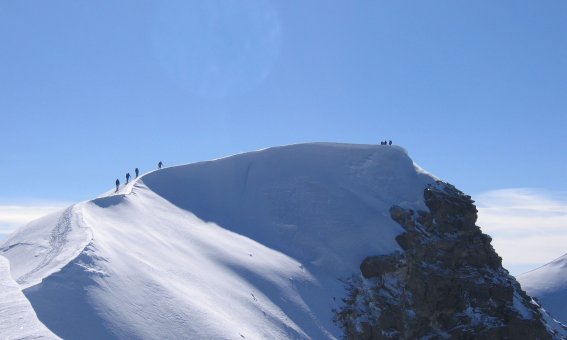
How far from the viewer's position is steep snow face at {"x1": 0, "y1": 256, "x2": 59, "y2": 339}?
14781 mm

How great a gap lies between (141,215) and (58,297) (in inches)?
596

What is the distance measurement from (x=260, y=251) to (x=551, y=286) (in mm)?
64042

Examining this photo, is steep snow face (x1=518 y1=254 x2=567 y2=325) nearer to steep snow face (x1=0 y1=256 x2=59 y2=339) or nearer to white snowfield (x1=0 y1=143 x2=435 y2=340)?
white snowfield (x1=0 y1=143 x2=435 y2=340)

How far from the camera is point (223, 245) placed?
33.0 metres

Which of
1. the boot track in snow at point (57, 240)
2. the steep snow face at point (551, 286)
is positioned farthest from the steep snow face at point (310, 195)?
the steep snow face at point (551, 286)

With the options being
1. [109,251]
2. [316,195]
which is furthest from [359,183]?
[109,251]

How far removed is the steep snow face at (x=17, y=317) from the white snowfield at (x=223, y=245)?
0.43m

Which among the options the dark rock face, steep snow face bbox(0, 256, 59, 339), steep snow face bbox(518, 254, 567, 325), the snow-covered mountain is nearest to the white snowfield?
the snow-covered mountain

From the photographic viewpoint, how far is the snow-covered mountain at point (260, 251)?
66.5 ft

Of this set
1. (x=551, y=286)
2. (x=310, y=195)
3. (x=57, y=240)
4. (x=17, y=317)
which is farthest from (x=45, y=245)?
(x=551, y=286)

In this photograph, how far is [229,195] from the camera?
41.4 m

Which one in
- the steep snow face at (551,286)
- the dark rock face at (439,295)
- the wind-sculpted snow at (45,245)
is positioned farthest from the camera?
the steep snow face at (551,286)

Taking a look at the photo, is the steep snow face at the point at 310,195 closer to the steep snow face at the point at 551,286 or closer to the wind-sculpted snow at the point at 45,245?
the wind-sculpted snow at the point at 45,245

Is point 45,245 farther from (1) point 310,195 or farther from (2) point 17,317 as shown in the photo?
(1) point 310,195
